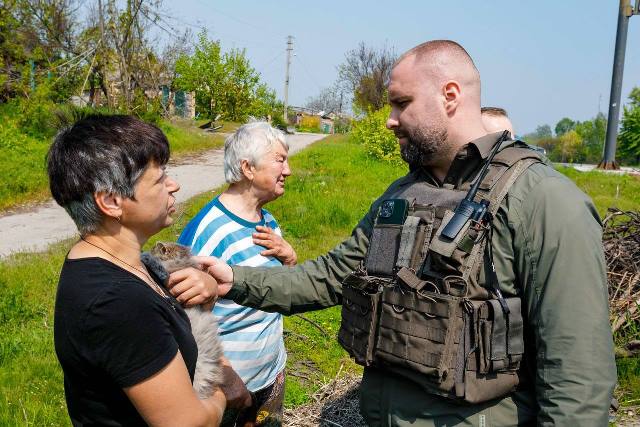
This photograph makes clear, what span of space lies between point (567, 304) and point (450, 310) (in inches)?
14.2

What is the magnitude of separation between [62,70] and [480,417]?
19311 millimetres

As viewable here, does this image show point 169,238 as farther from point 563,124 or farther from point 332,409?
point 563,124

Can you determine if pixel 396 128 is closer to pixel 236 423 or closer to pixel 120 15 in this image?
pixel 236 423

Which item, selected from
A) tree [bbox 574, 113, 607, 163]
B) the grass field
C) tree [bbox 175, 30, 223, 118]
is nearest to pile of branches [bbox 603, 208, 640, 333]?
the grass field

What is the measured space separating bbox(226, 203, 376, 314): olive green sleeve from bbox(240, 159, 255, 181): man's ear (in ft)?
2.26

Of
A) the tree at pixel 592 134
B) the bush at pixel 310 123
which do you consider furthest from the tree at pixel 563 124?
the bush at pixel 310 123

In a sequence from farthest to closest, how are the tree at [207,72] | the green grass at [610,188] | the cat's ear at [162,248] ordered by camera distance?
the tree at [207,72], the green grass at [610,188], the cat's ear at [162,248]

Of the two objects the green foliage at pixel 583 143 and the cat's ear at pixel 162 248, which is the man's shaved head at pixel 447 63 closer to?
the cat's ear at pixel 162 248

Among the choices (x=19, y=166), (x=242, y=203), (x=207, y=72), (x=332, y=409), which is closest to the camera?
(x=242, y=203)

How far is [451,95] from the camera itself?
2318 millimetres

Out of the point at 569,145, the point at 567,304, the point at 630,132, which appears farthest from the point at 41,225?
the point at 569,145

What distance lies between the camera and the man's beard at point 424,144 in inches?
91.6

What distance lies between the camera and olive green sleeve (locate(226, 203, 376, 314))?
8.79 ft

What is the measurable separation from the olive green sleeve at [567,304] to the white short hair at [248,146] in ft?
5.69
